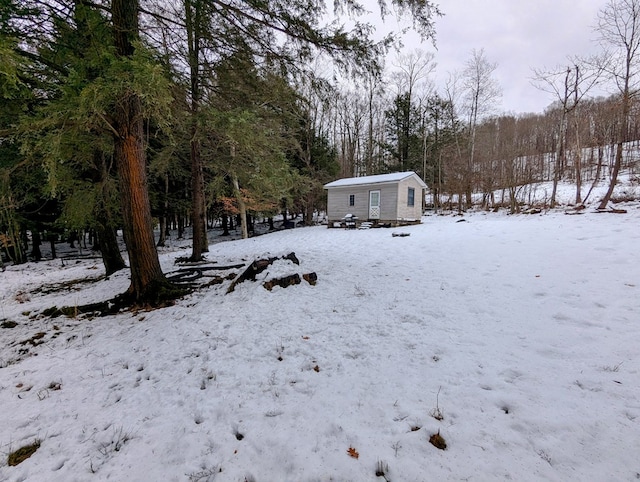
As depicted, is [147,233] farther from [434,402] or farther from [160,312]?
[434,402]

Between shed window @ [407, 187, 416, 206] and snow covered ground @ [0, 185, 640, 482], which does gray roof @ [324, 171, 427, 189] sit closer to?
shed window @ [407, 187, 416, 206]

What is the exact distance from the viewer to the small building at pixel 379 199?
16.4 meters

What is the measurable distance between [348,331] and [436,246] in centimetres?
599

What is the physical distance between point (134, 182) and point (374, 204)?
14.1 meters

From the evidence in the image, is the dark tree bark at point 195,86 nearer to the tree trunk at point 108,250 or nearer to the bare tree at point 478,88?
the tree trunk at point 108,250

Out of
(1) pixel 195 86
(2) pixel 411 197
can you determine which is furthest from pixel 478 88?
(1) pixel 195 86

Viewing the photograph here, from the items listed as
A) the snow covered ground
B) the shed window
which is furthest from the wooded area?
the shed window

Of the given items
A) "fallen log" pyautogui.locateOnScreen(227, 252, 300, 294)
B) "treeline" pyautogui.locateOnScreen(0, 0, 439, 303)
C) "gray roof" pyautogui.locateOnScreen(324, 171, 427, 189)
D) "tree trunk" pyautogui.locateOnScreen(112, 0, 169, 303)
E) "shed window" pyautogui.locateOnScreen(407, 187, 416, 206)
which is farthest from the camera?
"shed window" pyautogui.locateOnScreen(407, 187, 416, 206)

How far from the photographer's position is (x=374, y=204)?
17188 millimetres

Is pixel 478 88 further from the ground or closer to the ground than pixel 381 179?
further from the ground

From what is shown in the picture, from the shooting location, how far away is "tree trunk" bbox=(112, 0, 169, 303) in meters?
4.43

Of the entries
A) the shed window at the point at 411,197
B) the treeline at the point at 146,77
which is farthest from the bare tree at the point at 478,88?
the treeline at the point at 146,77

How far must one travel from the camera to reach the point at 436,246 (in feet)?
28.1

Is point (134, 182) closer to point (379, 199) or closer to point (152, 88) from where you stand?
point (152, 88)
